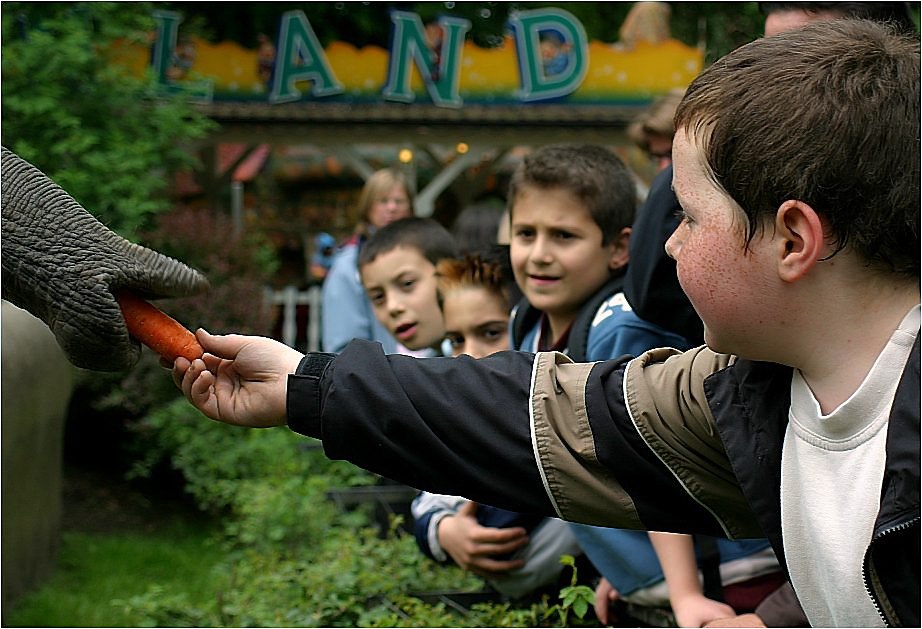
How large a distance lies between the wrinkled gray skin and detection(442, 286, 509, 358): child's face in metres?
1.88

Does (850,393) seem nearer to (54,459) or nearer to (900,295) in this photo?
(900,295)

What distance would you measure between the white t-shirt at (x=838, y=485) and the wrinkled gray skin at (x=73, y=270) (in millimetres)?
1244

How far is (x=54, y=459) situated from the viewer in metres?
6.69

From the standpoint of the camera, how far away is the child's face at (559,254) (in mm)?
3668

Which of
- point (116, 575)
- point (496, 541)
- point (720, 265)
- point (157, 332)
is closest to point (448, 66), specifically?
point (116, 575)

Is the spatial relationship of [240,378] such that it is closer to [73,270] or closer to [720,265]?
[73,270]

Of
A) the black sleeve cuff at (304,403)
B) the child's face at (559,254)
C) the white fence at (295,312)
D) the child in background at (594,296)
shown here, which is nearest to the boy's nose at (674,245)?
the black sleeve cuff at (304,403)

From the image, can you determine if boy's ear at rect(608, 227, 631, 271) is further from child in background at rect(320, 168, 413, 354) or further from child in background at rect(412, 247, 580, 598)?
child in background at rect(320, 168, 413, 354)

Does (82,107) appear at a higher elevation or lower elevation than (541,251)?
higher

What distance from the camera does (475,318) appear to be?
435 centimetres

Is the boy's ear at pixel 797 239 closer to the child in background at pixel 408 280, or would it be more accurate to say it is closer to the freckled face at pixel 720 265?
the freckled face at pixel 720 265

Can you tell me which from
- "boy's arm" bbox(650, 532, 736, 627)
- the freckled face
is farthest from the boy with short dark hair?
the freckled face

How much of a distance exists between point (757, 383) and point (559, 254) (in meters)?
1.62

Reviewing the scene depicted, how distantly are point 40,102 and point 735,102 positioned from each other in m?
7.08
